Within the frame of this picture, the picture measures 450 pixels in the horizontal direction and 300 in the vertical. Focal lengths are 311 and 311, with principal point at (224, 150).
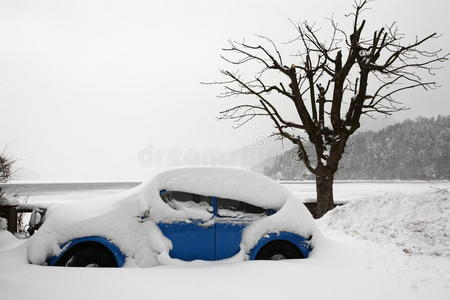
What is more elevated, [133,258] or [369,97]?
[369,97]

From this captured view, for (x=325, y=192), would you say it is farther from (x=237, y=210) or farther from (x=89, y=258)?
(x=89, y=258)

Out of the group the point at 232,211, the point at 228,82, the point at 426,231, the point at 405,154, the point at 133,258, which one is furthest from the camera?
the point at 405,154

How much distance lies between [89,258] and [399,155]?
108204mm

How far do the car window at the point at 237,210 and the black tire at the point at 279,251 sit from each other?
0.50 metres

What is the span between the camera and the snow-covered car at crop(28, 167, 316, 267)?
14.6 ft

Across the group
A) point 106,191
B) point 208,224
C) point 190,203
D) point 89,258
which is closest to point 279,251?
point 208,224

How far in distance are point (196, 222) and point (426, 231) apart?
15.5 feet

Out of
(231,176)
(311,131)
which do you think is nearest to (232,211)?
(231,176)

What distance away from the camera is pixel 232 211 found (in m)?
4.95

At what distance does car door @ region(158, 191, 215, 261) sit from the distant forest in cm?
8332

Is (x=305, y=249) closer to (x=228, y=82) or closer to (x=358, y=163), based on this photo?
(x=228, y=82)

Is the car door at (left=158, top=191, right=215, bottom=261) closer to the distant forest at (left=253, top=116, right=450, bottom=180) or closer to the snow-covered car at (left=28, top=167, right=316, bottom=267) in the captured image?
the snow-covered car at (left=28, top=167, right=316, bottom=267)

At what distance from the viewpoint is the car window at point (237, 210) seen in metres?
4.91

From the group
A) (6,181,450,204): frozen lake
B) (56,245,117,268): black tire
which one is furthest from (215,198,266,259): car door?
(6,181,450,204): frozen lake
